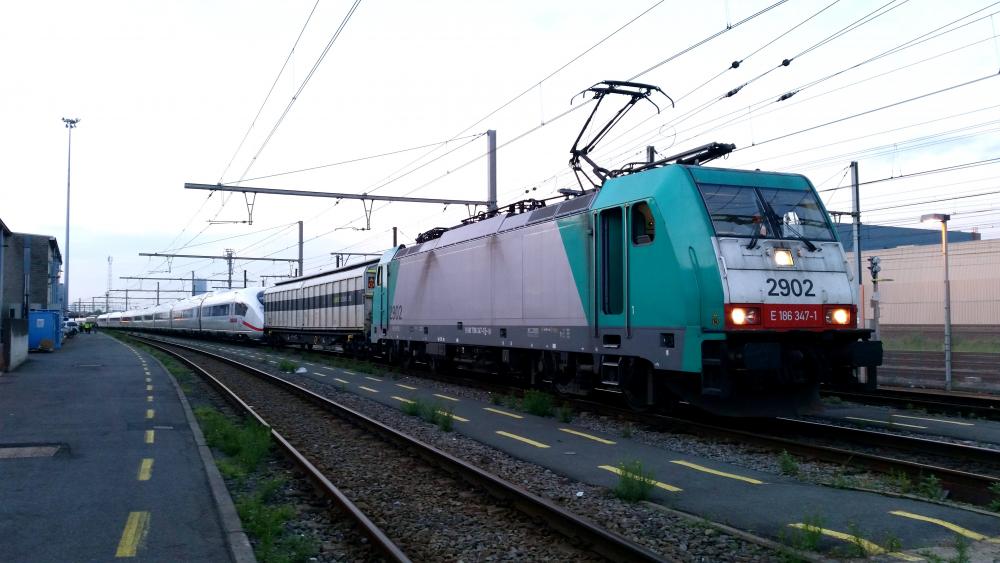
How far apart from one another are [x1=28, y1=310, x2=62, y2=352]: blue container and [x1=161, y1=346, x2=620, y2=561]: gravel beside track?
1027 inches

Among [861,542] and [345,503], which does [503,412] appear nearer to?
[345,503]

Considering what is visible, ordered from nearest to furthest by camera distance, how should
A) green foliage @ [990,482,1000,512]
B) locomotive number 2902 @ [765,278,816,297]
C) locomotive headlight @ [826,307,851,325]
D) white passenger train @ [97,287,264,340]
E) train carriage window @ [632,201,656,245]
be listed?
green foliage @ [990,482,1000,512]
locomotive number 2902 @ [765,278,816,297]
locomotive headlight @ [826,307,851,325]
train carriage window @ [632,201,656,245]
white passenger train @ [97,287,264,340]

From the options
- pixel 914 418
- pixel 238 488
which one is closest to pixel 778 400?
pixel 914 418

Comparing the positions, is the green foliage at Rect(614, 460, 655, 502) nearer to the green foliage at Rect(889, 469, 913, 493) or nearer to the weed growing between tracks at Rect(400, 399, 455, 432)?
the green foliage at Rect(889, 469, 913, 493)

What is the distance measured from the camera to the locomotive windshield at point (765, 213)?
33.3ft

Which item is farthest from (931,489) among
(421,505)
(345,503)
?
(345,503)

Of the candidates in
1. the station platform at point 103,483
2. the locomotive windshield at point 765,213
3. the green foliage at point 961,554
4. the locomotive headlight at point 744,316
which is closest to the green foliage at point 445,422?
the station platform at point 103,483

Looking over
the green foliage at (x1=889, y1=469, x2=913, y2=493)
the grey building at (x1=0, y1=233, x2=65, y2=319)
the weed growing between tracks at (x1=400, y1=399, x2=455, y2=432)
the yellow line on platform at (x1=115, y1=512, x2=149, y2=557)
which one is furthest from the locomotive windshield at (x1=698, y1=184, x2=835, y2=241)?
the grey building at (x1=0, y1=233, x2=65, y2=319)

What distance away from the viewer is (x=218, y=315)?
161ft

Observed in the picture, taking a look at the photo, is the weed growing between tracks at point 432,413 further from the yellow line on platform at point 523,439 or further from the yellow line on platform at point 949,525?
the yellow line on platform at point 949,525

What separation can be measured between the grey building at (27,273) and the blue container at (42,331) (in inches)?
20.6

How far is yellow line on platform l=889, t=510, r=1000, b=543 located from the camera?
18.6 ft

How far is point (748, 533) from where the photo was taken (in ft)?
19.4

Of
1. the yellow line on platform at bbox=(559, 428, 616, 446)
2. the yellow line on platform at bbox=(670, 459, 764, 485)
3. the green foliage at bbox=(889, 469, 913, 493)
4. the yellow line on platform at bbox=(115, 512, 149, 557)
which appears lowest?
the yellow line on platform at bbox=(115, 512, 149, 557)
